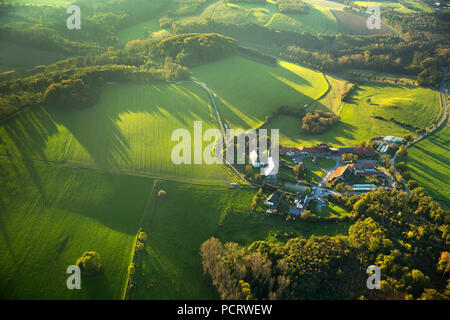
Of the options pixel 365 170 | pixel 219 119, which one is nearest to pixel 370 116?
pixel 365 170

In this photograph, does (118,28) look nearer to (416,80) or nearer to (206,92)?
(206,92)

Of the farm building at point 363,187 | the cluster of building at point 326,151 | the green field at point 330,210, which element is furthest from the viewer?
the cluster of building at point 326,151

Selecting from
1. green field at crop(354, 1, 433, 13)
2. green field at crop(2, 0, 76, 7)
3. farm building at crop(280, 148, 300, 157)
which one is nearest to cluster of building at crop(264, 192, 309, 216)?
farm building at crop(280, 148, 300, 157)

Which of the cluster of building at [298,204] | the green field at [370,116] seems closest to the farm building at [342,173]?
the cluster of building at [298,204]

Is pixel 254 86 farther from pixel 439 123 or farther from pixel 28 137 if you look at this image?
pixel 28 137

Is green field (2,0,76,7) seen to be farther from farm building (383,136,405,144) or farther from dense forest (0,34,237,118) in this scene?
farm building (383,136,405,144)

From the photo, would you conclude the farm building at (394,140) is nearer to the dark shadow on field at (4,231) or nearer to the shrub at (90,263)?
the shrub at (90,263)
